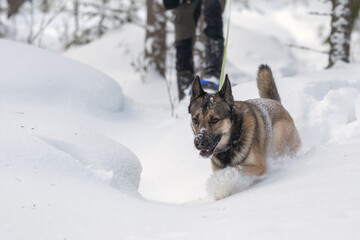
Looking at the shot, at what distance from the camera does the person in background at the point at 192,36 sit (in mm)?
5039

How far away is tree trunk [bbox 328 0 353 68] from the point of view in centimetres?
534

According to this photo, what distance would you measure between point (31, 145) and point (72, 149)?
1.06ft

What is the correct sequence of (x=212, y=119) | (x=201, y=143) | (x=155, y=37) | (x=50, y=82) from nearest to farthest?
(x=201, y=143) → (x=212, y=119) → (x=50, y=82) → (x=155, y=37)

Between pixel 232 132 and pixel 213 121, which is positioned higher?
pixel 213 121

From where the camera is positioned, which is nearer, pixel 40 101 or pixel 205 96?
pixel 205 96

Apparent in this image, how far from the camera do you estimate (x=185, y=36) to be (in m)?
5.54

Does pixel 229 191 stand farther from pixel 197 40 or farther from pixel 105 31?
pixel 105 31

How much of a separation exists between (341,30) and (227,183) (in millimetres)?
3431

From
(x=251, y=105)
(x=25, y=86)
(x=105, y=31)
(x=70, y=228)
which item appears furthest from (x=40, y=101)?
(x=105, y=31)

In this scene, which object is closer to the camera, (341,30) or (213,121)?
(213,121)

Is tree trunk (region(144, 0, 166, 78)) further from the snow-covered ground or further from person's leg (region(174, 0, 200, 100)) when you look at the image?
person's leg (region(174, 0, 200, 100))

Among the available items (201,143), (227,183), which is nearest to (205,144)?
(201,143)

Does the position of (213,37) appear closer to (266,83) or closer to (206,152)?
(266,83)

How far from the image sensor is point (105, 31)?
486 inches
